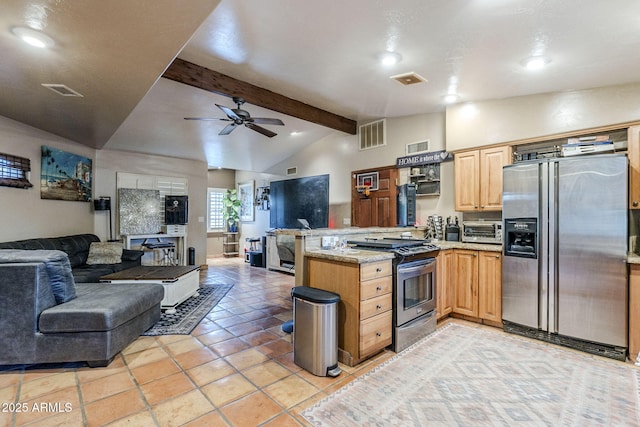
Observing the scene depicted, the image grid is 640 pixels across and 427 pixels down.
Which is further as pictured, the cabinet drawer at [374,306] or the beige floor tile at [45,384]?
the cabinet drawer at [374,306]

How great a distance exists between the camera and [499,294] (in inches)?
134

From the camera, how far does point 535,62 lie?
2781 mm

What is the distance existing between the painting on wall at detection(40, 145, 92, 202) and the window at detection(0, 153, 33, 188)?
303 mm

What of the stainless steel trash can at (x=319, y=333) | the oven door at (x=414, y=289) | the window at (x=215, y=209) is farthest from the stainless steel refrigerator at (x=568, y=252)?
the window at (x=215, y=209)

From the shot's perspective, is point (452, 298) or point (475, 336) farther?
point (452, 298)

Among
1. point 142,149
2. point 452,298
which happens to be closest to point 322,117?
point 452,298

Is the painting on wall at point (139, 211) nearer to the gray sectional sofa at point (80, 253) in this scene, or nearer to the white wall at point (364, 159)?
the gray sectional sofa at point (80, 253)

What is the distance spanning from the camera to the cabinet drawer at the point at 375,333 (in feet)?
8.18

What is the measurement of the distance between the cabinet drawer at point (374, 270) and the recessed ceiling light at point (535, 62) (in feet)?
7.65

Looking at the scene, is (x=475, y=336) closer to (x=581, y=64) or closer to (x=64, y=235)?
(x=581, y=64)

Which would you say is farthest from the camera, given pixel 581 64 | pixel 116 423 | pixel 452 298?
pixel 452 298

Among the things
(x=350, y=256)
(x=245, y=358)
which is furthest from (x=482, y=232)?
(x=245, y=358)

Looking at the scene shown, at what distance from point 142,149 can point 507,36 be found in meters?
6.47

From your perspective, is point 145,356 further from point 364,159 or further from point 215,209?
point 215,209
